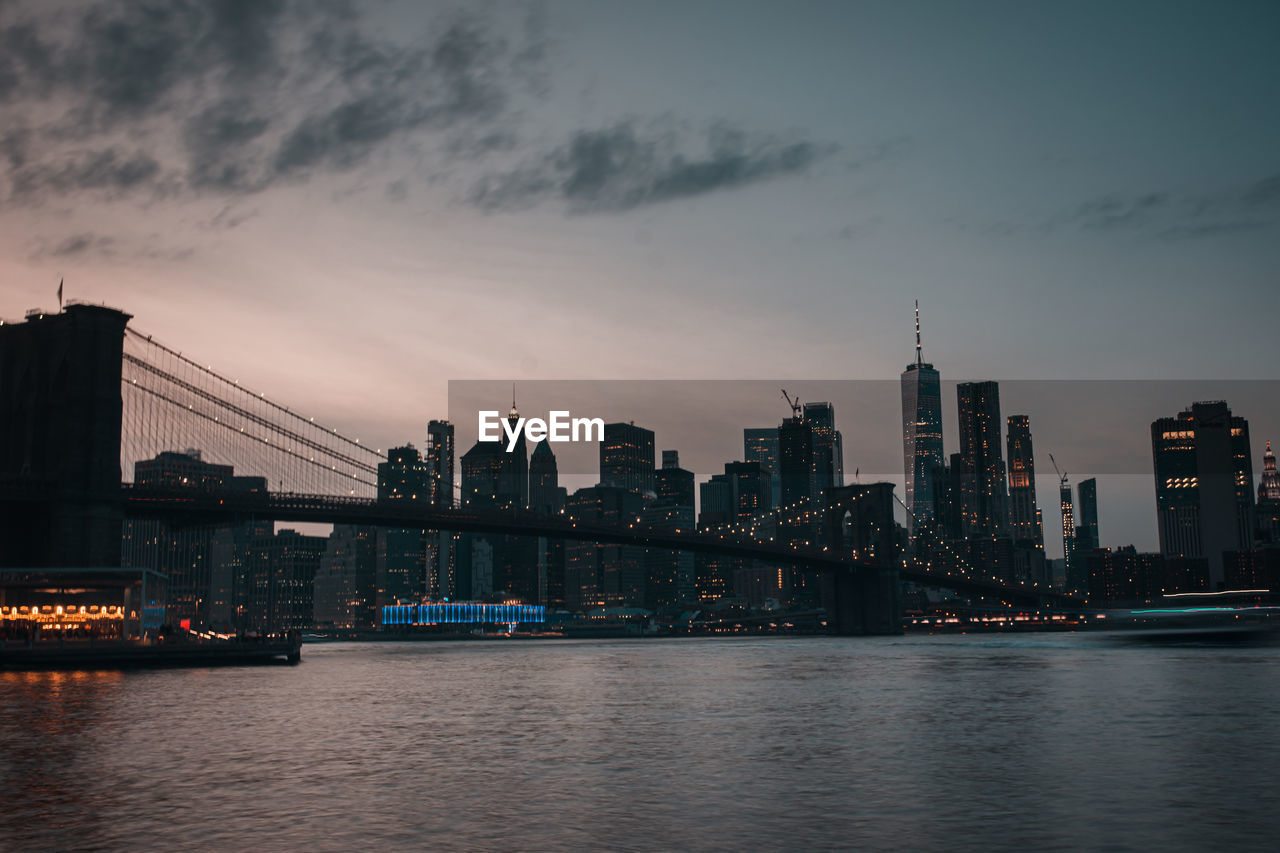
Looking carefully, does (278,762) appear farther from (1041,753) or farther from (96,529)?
(96,529)

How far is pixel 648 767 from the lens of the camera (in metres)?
27.7

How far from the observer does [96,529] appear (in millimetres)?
79438

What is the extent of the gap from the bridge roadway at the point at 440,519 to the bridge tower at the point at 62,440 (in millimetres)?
3269

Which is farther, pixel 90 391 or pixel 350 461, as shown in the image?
pixel 350 461

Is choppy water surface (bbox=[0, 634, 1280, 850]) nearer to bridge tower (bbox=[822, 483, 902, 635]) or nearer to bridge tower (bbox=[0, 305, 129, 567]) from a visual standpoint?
bridge tower (bbox=[0, 305, 129, 567])

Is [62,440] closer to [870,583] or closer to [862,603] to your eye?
[870,583]

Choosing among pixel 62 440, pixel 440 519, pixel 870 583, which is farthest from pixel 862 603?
pixel 62 440

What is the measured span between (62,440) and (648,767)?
216 feet

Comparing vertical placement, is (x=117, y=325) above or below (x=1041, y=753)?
above

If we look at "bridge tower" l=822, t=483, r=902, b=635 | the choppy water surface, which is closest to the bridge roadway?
"bridge tower" l=822, t=483, r=902, b=635

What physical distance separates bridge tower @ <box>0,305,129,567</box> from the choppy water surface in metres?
26.8

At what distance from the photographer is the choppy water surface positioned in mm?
19781

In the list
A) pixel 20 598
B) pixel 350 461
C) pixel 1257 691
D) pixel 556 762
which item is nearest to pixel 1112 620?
pixel 350 461

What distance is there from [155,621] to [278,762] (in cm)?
5837
